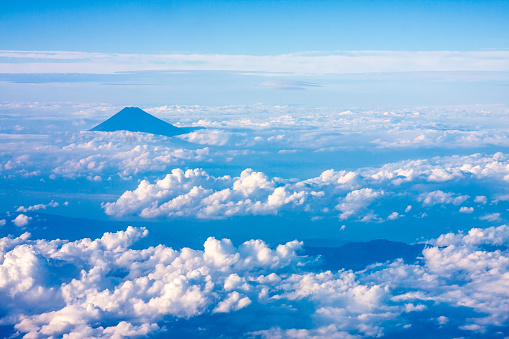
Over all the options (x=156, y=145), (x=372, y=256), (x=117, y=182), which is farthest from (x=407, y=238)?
(x=156, y=145)

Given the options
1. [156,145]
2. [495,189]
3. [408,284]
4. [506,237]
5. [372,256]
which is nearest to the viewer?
[408,284]

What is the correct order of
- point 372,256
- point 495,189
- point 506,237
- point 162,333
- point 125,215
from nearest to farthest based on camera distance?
1. point 162,333
2. point 372,256
3. point 506,237
4. point 125,215
5. point 495,189

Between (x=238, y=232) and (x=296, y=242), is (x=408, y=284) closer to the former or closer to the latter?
(x=296, y=242)

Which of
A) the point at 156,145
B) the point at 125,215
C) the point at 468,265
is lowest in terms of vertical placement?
the point at 468,265

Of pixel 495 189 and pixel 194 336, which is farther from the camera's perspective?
pixel 495 189

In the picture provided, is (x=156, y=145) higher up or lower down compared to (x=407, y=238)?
higher up

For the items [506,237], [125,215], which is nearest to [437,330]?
[506,237]

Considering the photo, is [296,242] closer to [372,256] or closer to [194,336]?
[372,256]
